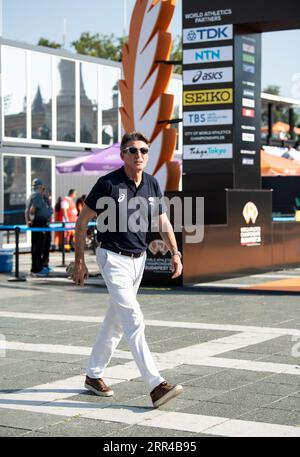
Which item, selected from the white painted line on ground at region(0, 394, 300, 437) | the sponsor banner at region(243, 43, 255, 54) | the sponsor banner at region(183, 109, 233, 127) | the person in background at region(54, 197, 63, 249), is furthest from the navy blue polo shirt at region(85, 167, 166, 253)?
the person in background at region(54, 197, 63, 249)

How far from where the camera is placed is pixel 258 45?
56.9 ft

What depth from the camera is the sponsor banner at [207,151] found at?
16.8 meters

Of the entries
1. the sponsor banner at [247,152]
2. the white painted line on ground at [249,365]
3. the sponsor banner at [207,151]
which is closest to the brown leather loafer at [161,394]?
the white painted line on ground at [249,365]

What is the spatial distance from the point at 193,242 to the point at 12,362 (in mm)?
7364

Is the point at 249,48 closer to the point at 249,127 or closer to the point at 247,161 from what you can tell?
the point at 249,127

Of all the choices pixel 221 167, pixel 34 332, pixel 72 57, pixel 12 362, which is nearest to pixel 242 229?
pixel 221 167

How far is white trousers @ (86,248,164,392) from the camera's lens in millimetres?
6480

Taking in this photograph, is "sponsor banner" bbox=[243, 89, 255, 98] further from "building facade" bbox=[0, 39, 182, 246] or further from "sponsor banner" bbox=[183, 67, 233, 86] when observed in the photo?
"building facade" bbox=[0, 39, 182, 246]

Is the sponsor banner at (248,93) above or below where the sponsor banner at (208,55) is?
below

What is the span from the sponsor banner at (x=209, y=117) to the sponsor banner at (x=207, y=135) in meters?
0.11

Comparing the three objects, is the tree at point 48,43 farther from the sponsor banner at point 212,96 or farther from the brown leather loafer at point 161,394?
the brown leather loafer at point 161,394

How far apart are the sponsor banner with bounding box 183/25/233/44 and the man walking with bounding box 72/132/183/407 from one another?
10.2 metres

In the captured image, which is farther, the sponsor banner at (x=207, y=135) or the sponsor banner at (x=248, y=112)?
the sponsor banner at (x=248, y=112)

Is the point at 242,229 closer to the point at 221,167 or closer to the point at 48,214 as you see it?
the point at 221,167
